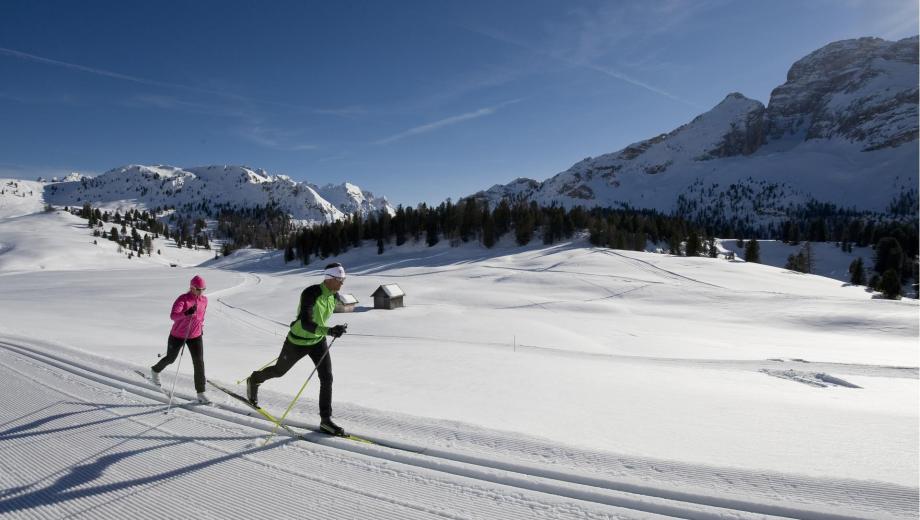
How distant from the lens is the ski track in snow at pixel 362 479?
175 inches

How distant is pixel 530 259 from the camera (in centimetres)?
7338

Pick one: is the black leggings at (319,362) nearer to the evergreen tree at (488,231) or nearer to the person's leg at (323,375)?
the person's leg at (323,375)

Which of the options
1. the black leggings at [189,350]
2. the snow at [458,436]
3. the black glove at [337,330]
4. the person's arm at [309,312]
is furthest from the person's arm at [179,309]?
the black glove at [337,330]

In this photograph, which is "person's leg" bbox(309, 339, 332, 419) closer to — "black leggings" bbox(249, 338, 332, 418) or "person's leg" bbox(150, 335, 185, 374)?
"black leggings" bbox(249, 338, 332, 418)

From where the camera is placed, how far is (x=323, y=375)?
6.59 m

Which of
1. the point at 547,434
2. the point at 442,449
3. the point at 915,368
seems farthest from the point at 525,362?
the point at 915,368

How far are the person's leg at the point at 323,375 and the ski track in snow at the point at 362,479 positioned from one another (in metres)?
0.41

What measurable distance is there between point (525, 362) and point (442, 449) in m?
8.52

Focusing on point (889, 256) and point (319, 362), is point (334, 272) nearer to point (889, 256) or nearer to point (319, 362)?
point (319, 362)

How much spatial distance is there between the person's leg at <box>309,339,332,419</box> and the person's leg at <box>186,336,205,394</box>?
2.70 m

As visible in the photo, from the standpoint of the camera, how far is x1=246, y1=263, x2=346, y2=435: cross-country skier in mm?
6367

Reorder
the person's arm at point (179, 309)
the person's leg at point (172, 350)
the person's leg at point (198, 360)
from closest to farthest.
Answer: the person's leg at point (198, 360)
the person's arm at point (179, 309)
the person's leg at point (172, 350)

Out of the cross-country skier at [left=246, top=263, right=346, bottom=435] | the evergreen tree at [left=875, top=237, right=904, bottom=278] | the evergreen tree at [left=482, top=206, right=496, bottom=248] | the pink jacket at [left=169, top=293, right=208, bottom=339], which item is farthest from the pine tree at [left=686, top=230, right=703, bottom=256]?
the pink jacket at [left=169, top=293, right=208, bottom=339]

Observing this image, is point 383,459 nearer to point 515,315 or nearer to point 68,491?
point 68,491
